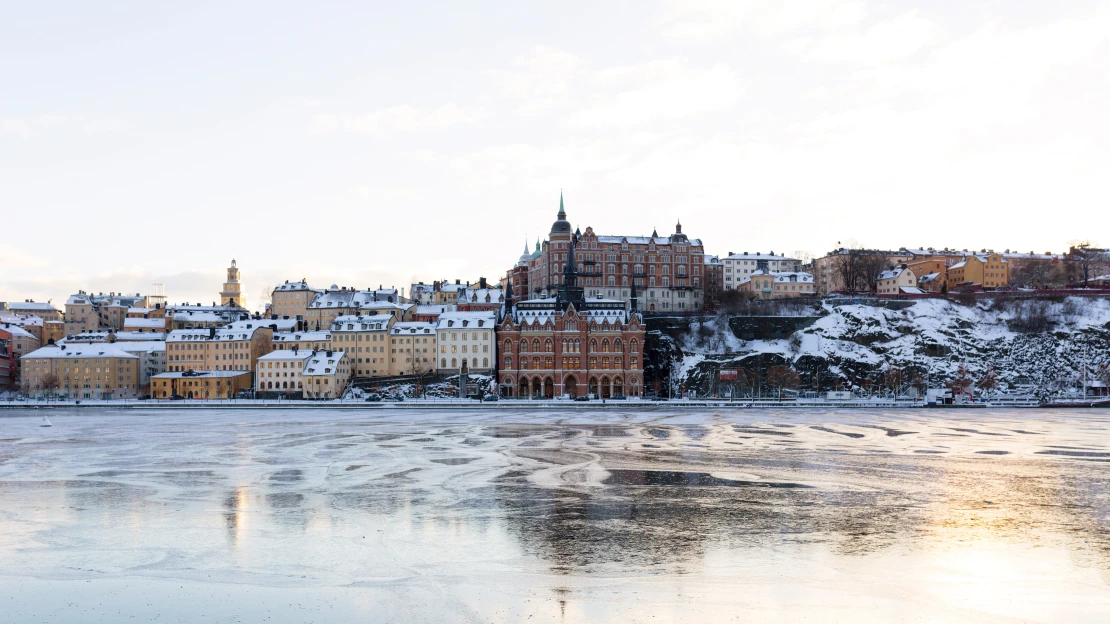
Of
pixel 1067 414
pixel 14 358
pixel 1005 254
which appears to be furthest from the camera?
pixel 1005 254

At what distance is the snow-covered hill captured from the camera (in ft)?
373

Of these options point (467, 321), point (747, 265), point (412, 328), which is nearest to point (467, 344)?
point (467, 321)

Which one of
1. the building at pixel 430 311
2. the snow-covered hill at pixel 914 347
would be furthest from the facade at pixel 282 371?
the snow-covered hill at pixel 914 347

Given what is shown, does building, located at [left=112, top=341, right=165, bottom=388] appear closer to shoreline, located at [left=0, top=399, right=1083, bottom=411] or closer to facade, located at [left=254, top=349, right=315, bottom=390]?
facade, located at [left=254, top=349, right=315, bottom=390]

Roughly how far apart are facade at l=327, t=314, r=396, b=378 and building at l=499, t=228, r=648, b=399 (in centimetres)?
1714

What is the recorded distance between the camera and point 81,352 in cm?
12719

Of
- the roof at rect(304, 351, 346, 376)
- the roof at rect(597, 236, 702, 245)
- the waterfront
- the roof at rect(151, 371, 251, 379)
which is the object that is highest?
the roof at rect(597, 236, 702, 245)

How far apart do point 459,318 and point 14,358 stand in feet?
263

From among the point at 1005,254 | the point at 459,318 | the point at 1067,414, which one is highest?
the point at 1005,254

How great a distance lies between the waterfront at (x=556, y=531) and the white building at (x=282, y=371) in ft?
212

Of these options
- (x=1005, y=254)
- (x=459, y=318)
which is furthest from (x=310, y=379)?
(x=1005, y=254)

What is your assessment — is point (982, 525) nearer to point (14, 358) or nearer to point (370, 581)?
point (370, 581)

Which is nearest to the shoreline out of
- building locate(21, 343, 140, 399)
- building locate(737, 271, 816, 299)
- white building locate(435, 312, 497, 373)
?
white building locate(435, 312, 497, 373)

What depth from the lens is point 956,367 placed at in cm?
11519
